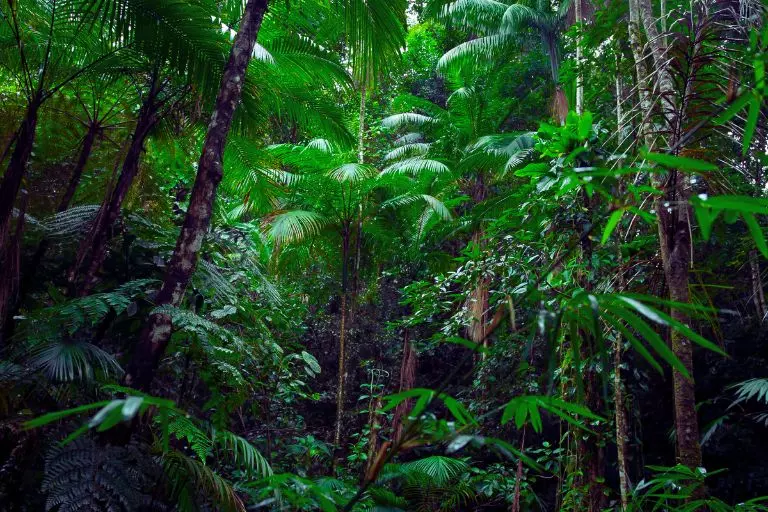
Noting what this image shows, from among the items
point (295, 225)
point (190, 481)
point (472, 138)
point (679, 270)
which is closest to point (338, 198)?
point (295, 225)

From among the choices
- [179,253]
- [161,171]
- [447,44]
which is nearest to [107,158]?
[161,171]

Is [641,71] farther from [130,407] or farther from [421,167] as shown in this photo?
[421,167]

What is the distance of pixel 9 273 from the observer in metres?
2.93

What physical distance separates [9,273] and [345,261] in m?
5.30

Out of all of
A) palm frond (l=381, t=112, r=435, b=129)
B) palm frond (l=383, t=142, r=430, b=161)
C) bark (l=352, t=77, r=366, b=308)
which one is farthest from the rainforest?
palm frond (l=381, t=112, r=435, b=129)

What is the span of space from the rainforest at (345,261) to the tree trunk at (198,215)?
2 cm

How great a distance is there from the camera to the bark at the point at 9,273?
2.88 meters

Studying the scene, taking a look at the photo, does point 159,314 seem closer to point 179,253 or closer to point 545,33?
point 179,253

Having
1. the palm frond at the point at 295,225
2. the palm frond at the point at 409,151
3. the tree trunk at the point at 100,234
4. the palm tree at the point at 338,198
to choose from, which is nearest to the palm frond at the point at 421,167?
the palm tree at the point at 338,198

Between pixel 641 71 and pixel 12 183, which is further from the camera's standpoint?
pixel 12 183

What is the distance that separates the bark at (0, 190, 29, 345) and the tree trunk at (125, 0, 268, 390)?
2.78ft

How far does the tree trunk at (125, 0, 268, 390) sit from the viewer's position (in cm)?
255

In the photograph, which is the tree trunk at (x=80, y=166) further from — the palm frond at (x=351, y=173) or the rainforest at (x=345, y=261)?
the palm frond at (x=351, y=173)

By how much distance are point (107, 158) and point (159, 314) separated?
2437mm
